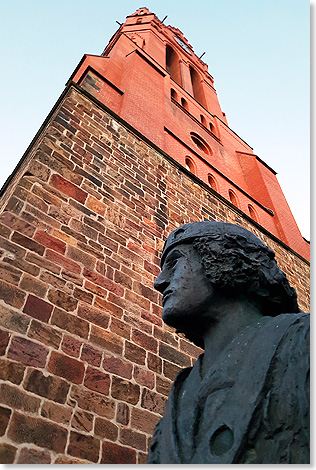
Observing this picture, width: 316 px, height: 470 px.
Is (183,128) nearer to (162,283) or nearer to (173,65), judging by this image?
(173,65)

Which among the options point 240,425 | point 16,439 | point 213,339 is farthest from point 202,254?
point 16,439

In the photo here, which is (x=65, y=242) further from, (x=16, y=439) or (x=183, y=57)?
(x=183, y=57)

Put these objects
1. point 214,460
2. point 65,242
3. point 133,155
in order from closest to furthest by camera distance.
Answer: point 214,460, point 65,242, point 133,155

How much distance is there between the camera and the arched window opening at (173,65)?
20.3 meters

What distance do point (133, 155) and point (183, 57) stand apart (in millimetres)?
18462

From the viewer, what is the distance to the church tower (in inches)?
112

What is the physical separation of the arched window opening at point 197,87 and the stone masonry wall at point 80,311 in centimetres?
1517

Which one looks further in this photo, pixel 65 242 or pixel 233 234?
pixel 65 242

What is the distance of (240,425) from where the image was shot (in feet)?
3.91

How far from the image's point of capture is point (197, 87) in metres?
21.4

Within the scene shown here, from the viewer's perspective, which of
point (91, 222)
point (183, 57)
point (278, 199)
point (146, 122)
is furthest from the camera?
point (183, 57)

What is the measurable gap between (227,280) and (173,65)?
22126mm

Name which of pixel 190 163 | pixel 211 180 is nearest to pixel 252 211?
pixel 211 180

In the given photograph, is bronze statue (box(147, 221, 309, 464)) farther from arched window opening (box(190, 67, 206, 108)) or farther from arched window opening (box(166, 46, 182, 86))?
arched window opening (box(166, 46, 182, 86))
